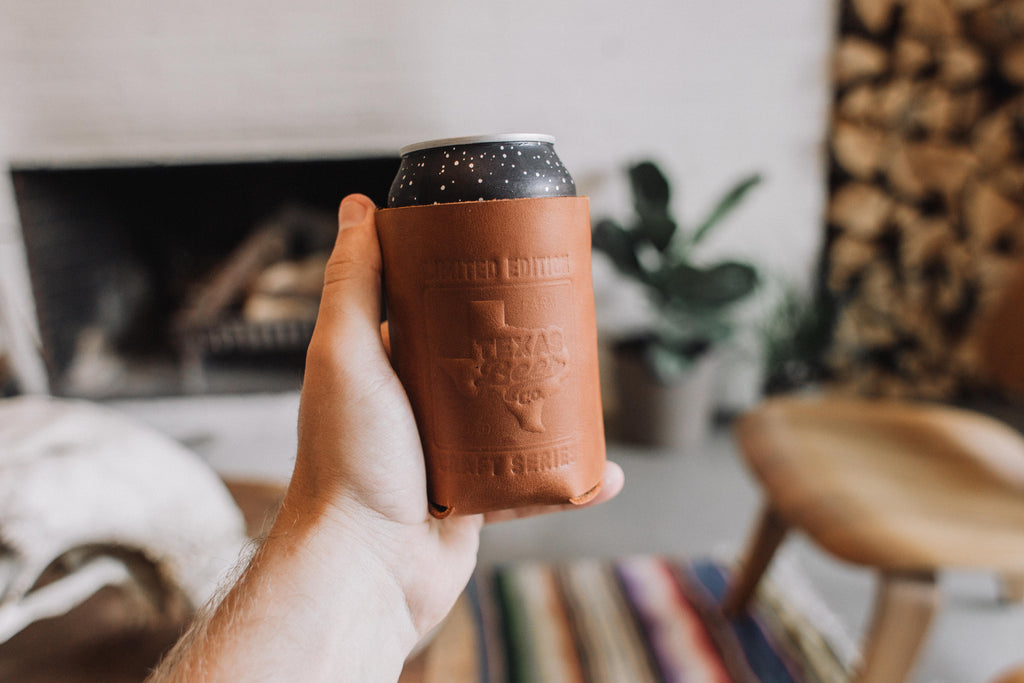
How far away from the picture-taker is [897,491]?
1.15 meters

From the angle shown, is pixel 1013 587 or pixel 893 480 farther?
pixel 1013 587

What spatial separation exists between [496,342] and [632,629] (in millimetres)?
1126

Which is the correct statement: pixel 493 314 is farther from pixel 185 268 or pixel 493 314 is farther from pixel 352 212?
pixel 185 268

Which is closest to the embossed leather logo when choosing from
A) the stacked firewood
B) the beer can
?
the beer can

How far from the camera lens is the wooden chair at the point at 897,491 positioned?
99 centimetres

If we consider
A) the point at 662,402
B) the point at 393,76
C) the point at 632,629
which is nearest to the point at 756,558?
the point at 632,629

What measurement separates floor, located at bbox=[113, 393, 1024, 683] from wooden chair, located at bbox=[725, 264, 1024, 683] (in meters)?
0.16

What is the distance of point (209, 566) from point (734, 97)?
214cm

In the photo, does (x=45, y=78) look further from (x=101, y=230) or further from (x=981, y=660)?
(x=981, y=660)

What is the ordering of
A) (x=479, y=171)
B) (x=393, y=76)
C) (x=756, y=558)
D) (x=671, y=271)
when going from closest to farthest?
(x=479, y=171) → (x=756, y=558) → (x=671, y=271) → (x=393, y=76)

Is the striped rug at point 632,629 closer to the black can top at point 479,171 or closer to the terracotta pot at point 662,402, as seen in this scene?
the terracotta pot at point 662,402

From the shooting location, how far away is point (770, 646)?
141 centimetres

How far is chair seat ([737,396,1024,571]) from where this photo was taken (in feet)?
3.20

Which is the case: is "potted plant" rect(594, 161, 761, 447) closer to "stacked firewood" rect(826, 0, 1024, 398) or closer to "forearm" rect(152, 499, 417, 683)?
"stacked firewood" rect(826, 0, 1024, 398)
